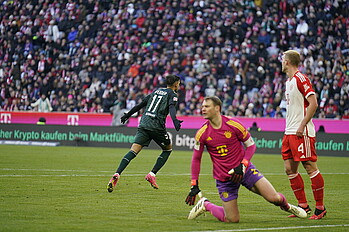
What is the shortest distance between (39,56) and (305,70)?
1577 cm

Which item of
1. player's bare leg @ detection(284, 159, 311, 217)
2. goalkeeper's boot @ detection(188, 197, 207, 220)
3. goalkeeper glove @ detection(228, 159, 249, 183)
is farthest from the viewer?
player's bare leg @ detection(284, 159, 311, 217)

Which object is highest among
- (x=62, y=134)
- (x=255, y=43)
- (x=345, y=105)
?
(x=255, y=43)

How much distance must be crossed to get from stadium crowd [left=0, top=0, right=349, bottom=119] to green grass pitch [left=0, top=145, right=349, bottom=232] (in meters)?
11.7

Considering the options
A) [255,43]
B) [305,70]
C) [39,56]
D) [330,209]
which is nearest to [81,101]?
[39,56]

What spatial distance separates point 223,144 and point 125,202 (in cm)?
258

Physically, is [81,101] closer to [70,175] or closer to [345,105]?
[345,105]

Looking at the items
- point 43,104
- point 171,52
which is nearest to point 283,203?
point 171,52

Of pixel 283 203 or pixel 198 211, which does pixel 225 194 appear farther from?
pixel 283 203

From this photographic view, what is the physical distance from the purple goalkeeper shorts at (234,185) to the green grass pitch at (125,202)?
0.35 meters

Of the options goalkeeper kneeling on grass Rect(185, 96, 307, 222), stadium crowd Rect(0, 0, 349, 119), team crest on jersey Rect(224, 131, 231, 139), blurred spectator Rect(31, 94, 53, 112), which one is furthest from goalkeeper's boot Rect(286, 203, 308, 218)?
blurred spectator Rect(31, 94, 53, 112)

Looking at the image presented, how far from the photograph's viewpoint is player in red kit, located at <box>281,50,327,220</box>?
30.7ft

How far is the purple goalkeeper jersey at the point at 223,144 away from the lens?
8484 mm

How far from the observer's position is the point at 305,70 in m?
28.9

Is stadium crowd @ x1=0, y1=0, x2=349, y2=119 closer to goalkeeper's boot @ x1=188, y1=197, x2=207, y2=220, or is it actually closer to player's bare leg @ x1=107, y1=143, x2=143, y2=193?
player's bare leg @ x1=107, y1=143, x2=143, y2=193
